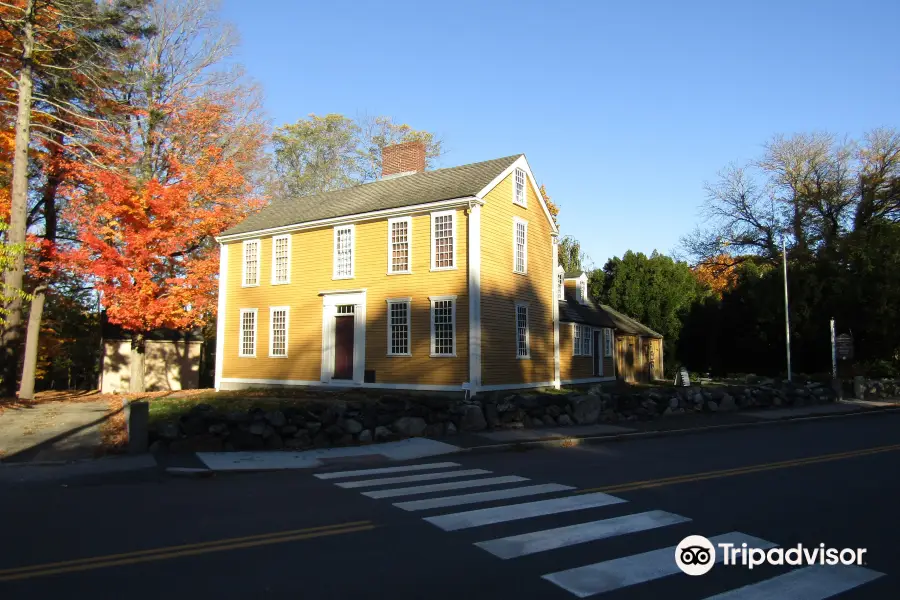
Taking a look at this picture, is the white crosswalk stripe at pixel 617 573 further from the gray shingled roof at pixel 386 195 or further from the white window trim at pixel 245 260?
the white window trim at pixel 245 260

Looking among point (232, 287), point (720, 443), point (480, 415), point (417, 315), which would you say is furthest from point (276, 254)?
A: point (720, 443)

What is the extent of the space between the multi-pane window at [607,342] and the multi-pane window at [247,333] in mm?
16844

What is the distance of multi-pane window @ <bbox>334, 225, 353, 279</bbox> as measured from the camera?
25.6 m

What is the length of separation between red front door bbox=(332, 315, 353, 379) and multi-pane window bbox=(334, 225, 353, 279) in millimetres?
1713

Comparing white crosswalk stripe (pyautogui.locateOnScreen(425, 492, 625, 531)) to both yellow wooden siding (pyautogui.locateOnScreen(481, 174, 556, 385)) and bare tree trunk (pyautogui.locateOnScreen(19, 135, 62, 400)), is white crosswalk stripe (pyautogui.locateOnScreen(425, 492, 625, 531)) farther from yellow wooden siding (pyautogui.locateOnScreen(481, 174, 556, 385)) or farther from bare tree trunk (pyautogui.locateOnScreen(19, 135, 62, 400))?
bare tree trunk (pyautogui.locateOnScreen(19, 135, 62, 400))

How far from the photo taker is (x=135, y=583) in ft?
17.9

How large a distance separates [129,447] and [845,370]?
36.3 meters

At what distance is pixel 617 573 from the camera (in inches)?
220

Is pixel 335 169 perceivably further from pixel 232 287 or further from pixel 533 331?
pixel 533 331

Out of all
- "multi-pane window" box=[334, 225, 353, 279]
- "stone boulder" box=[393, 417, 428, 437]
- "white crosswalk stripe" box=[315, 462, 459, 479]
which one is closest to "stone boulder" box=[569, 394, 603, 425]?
"stone boulder" box=[393, 417, 428, 437]

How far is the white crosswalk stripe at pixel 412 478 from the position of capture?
1016cm

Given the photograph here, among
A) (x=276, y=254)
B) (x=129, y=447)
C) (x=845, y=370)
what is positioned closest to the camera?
(x=129, y=447)

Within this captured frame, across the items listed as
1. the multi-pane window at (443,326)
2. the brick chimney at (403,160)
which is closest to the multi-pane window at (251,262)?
the brick chimney at (403,160)

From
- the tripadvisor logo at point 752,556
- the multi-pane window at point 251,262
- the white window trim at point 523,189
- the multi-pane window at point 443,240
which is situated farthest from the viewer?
the multi-pane window at point 251,262
